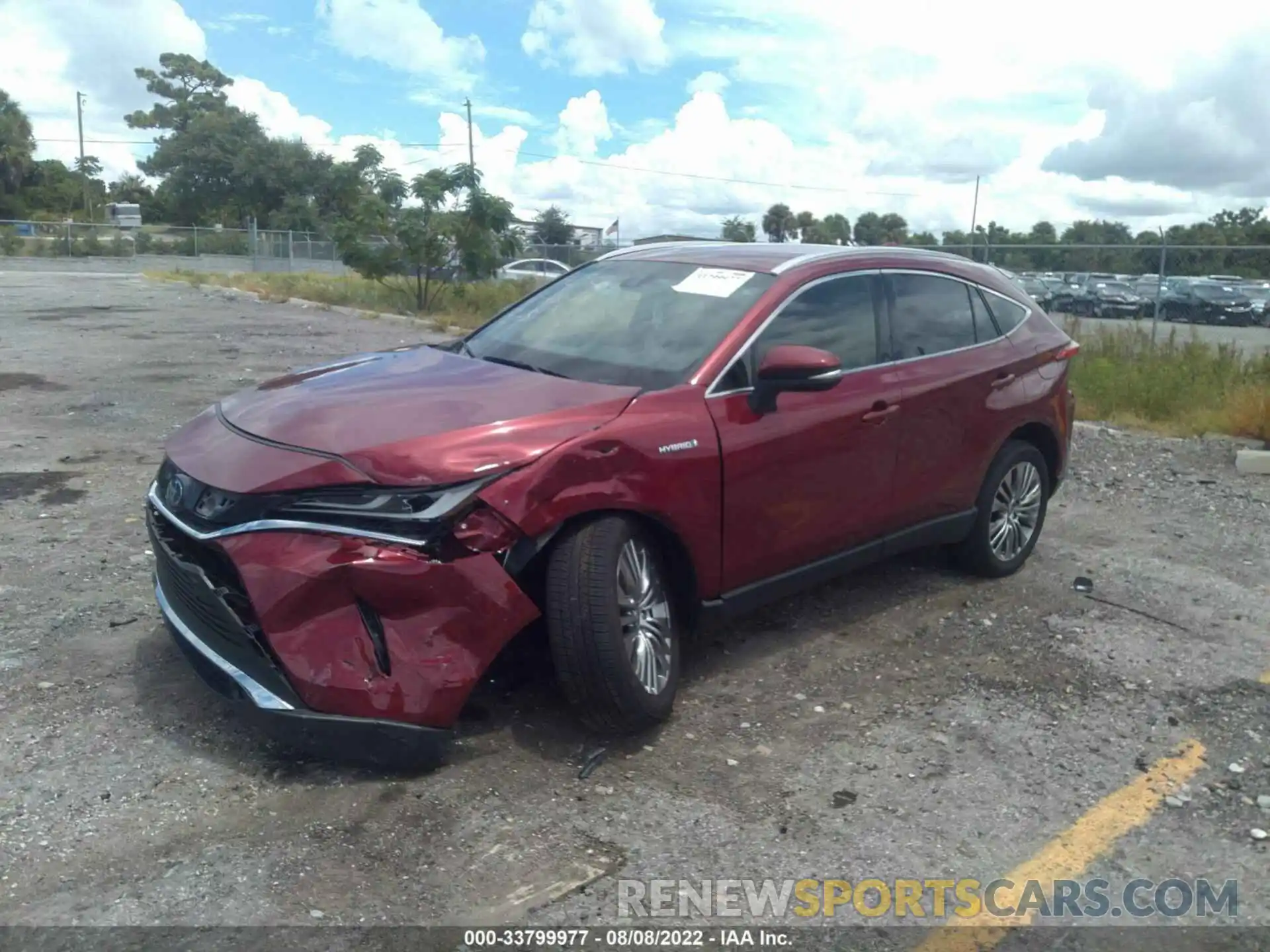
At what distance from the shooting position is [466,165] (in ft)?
71.3

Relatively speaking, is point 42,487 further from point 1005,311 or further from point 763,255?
point 1005,311

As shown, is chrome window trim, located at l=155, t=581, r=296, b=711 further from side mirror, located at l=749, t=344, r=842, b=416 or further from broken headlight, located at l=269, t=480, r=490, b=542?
side mirror, located at l=749, t=344, r=842, b=416

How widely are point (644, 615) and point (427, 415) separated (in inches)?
41.2

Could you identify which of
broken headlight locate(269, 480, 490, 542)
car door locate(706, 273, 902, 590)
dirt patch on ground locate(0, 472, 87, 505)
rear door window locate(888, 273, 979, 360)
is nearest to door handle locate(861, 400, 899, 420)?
car door locate(706, 273, 902, 590)

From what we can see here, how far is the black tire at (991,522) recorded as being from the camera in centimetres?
579

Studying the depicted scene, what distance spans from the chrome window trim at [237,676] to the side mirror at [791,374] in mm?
2103

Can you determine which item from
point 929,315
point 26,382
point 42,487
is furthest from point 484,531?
point 26,382

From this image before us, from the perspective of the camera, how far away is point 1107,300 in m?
18.5

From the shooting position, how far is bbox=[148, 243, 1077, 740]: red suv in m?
3.51

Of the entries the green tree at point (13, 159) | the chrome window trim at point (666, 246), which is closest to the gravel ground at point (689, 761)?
the chrome window trim at point (666, 246)

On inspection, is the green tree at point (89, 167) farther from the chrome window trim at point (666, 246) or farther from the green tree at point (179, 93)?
the chrome window trim at point (666, 246)

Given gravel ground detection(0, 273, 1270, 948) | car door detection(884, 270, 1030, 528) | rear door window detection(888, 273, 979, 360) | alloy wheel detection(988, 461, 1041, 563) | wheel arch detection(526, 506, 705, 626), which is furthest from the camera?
alloy wheel detection(988, 461, 1041, 563)

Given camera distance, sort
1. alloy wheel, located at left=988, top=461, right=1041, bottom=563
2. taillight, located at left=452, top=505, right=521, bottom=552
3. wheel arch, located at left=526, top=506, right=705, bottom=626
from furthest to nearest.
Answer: alloy wheel, located at left=988, top=461, right=1041, bottom=563 → wheel arch, located at left=526, top=506, right=705, bottom=626 → taillight, located at left=452, top=505, right=521, bottom=552

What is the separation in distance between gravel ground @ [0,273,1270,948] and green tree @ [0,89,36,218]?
69.5 meters
